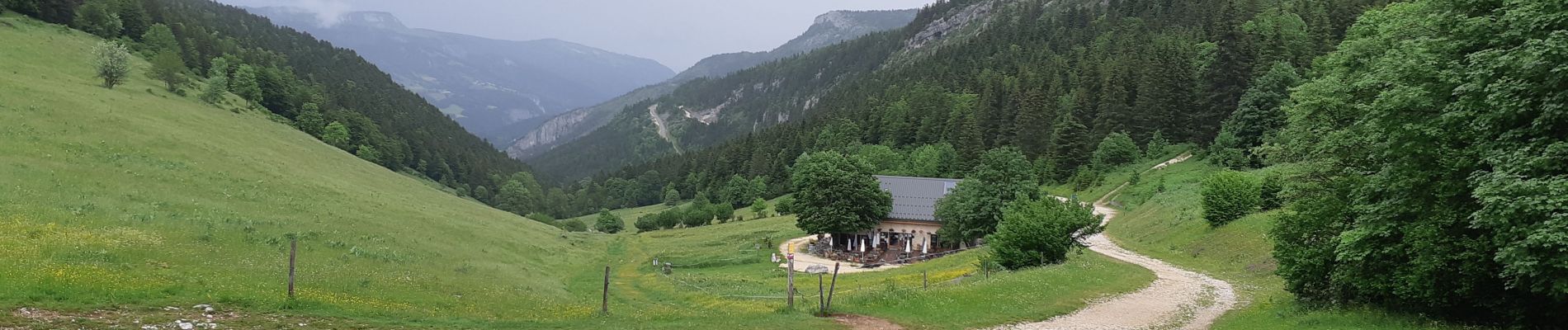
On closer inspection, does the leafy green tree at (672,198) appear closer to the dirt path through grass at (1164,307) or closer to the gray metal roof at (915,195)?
the gray metal roof at (915,195)

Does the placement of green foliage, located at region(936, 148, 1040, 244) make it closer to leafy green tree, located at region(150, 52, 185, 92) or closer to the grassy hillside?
the grassy hillside

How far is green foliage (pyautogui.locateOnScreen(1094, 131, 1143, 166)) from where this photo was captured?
95.2 meters

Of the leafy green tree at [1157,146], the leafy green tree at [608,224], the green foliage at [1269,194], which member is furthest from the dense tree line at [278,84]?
the leafy green tree at [1157,146]

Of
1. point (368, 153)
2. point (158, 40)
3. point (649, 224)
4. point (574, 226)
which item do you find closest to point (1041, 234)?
point (649, 224)

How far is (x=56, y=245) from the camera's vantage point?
2356 cm

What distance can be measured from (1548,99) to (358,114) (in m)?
160

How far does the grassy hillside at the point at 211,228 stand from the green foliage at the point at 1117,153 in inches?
2536

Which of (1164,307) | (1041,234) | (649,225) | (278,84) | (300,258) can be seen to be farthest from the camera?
(278,84)

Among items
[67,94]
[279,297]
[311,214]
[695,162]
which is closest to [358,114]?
[695,162]

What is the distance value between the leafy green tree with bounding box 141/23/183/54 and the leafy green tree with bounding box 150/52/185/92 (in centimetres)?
2372

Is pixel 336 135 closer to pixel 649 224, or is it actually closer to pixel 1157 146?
pixel 649 224

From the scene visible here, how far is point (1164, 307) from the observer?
2683 centimetres

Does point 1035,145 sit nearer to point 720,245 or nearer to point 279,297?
point 720,245

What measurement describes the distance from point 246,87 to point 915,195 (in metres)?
97.5
